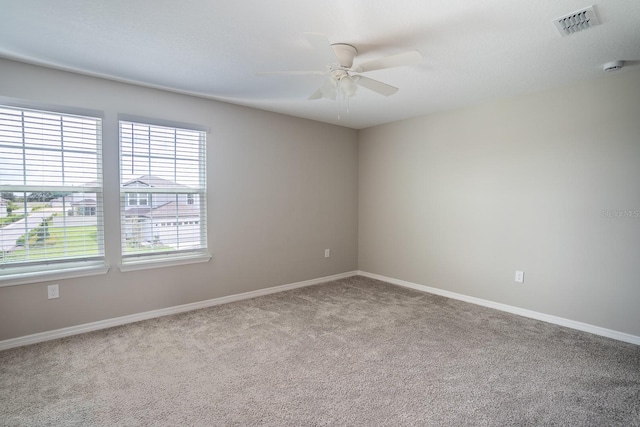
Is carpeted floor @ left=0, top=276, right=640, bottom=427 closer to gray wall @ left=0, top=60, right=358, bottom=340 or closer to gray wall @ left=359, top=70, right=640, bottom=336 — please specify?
gray wall @ left=0, top=60, right=358, bottom=340

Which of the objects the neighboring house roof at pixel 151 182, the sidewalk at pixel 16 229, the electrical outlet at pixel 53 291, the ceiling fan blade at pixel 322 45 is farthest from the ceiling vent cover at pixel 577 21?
the electrical outlet at pixel 53 291

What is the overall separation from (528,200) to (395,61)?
2.32 metres

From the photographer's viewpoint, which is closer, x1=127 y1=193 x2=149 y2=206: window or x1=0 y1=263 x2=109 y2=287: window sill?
x1=0 y1=263 x2=109 y2=287: window sill

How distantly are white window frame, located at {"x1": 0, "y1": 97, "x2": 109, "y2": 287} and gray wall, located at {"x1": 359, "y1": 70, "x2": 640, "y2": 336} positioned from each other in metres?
3.51

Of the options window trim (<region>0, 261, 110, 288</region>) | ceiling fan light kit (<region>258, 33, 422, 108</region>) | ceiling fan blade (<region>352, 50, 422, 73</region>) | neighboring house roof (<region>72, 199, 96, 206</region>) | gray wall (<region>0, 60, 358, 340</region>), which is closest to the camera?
ceiling fan blade (<region>352, 50, 422, 73</region>)

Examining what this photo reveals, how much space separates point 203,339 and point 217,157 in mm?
1957

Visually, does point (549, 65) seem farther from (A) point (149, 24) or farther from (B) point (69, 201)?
(B) point (69, 201)

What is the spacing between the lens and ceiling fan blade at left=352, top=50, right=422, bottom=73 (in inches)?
82.3

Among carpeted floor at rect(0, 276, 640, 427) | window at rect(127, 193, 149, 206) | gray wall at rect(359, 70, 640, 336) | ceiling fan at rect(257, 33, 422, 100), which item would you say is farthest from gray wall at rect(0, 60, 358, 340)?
ceiling fan at rect(257, 33, 422, 100)

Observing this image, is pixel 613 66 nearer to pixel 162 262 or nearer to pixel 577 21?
pixel 577 21

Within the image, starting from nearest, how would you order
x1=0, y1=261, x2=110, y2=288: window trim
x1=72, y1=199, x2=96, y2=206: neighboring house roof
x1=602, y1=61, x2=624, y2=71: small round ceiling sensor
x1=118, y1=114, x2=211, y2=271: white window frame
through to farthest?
1. x1=602, y1=61, x2=624, y2=71: small round ceiling sensor
2. x1=0, y1=261, x2=110, y2=288: window trim
3. x1=72, y1=199, x2=96, y2=206: neighboring house roof
4. x1=118, y1=114, x2=211, y2=271: white window frame

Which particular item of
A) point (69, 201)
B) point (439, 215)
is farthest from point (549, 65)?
point (69, 201)

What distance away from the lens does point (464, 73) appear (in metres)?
2.92

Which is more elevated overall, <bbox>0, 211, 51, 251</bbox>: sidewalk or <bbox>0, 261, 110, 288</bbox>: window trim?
<bbox>0, 211, 51, 251</bbox>: sidewalk
